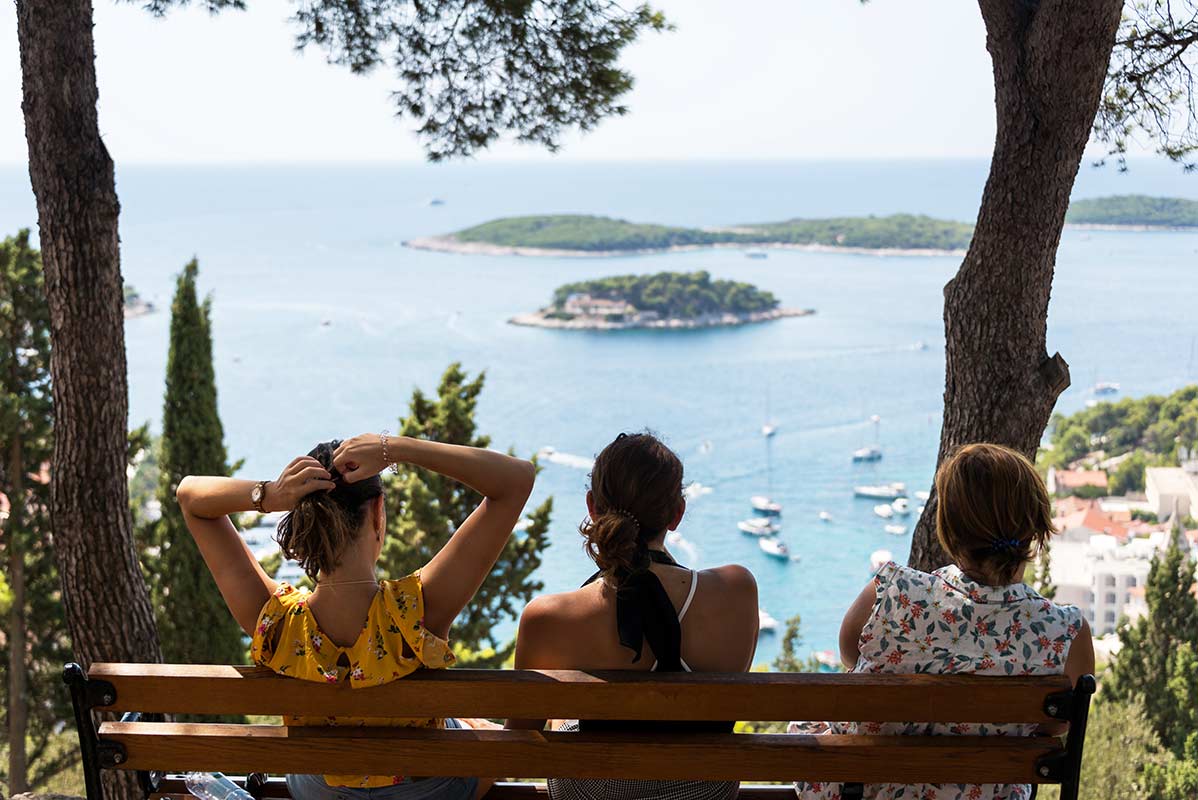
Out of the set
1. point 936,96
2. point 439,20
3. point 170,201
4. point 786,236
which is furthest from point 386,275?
point 439,20

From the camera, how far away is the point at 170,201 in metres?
143

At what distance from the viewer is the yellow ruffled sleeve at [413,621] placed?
201cm

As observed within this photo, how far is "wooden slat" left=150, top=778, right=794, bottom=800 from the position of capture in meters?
2.37

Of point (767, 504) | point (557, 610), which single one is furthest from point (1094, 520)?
point (557, 610)

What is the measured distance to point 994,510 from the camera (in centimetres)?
201

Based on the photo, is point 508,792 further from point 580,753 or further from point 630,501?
point 630,501

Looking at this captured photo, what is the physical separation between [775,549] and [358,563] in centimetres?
5621

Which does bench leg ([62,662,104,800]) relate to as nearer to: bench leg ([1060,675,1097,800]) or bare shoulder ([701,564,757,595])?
bare shoulder ([701,564,757,595])

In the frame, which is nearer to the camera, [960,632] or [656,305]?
[960,632]

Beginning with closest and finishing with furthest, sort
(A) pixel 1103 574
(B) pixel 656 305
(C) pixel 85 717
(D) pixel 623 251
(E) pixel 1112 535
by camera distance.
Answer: (C) pixel 85 717, (A) pixel 1103 574, (E) pixel 1112 535, (B) pixel 656 305, (D) pixel 623 251

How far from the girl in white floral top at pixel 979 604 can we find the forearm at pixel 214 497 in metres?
1.14

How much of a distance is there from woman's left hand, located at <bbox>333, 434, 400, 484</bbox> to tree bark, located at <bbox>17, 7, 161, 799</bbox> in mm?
2278

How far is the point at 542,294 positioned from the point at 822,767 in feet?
301

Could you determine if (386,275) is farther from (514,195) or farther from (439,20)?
(439,20)
